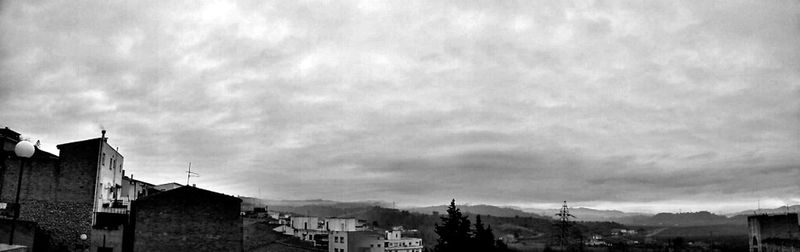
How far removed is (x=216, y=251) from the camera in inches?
1566

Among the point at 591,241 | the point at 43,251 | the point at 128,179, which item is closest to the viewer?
the point at 43,251

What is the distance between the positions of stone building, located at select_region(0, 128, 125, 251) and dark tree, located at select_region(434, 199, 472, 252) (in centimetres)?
2627

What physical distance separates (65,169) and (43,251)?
518cm

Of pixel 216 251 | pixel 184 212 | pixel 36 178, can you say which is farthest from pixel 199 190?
pixel 36 178

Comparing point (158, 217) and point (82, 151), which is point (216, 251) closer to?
point (158, 217)

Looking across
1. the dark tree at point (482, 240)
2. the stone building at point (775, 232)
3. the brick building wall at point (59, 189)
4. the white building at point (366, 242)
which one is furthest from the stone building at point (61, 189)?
the stone building at point (775, 232)

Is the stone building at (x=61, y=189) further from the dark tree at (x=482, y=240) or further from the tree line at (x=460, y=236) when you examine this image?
the dark tree at (x=482, y=240)

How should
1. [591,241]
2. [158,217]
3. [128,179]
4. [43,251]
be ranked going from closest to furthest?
1. [43,251]
2. [158,217]
3. [128,179]
4. [591,241]

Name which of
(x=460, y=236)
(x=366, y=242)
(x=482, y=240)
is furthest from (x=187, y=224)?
(x=366, y=242)

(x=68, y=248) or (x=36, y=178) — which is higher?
(x=36, y=178)

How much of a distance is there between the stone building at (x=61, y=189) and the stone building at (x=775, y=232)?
57.9 metres

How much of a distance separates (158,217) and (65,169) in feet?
21.4

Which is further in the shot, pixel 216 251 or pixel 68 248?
pixel 216 251

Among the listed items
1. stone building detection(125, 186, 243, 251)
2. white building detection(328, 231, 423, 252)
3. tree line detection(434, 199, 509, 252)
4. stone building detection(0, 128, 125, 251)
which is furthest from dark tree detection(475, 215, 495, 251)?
white building detection(328, 231, 423, 252)
